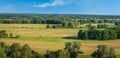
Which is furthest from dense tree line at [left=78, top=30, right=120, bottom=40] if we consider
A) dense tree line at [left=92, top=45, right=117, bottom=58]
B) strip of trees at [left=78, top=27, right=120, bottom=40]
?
dense tree line at [left=92, top=45, right=117, bottom=58]

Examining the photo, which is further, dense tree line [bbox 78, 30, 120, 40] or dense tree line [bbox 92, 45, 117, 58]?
dense tree line [bbox 78, 30, 120, 40]

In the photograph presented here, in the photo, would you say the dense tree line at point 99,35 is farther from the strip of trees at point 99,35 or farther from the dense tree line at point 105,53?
the dense tree line at point 105,53

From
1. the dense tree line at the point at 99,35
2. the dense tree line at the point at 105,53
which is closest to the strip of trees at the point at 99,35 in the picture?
the dense tree line at the point at 99,35

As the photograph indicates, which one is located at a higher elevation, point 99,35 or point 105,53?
Result: point 105,53

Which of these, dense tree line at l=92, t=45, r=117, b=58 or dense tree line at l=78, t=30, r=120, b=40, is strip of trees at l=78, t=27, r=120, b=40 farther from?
dense tree line at l=92, t=45, r=117, b=58

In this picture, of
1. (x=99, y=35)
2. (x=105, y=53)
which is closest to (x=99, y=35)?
(x=99, y=35)

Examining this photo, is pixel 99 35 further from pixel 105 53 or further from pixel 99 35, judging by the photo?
pixel 105 53

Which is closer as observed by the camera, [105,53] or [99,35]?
[105,53]

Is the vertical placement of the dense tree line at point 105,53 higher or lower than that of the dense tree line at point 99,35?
higher

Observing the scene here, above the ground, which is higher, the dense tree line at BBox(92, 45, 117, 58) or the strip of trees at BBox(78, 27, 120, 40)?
the dense tree line at BBox(92, 45, 117, 58)

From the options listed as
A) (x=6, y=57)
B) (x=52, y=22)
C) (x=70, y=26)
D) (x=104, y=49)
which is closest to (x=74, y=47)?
(x=104, y=49)

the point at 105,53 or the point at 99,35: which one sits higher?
the point at 105,53

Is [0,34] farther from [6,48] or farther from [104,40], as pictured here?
[6,48]
